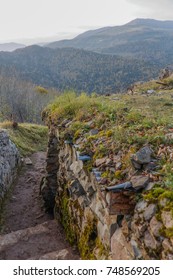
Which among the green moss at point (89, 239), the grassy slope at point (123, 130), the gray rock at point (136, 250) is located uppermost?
the grassy slope at point (123, 130)

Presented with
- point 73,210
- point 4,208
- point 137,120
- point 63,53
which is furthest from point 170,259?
point 63,53

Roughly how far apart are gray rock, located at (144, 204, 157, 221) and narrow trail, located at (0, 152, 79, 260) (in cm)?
355

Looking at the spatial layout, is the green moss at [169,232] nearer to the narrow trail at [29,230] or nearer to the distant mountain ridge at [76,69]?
the narrow trail at [29,230]

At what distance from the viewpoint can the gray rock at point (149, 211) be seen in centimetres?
411

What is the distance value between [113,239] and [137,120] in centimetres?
282

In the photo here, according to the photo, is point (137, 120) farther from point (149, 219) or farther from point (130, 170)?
point (149, 219)

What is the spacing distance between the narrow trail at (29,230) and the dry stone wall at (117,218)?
798 millimetres

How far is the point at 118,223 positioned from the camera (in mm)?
4848

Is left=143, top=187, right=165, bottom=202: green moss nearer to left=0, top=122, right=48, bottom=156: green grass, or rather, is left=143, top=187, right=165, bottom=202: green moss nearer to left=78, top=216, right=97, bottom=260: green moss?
left=78, top=216, right=97, bottom=260: green moss

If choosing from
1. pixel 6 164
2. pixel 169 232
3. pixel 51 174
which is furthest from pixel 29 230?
pixel 169 232

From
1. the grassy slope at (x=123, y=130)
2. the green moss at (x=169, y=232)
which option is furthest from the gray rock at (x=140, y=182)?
the green moss at (x=169, y=232)

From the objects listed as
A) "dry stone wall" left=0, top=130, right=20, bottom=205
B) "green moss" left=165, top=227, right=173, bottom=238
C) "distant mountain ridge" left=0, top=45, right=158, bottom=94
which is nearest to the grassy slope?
"green moss" left=165, top=227, right=173, bottom=238

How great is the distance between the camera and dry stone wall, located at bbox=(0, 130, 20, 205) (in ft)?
45.1

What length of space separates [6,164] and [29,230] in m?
5.92
